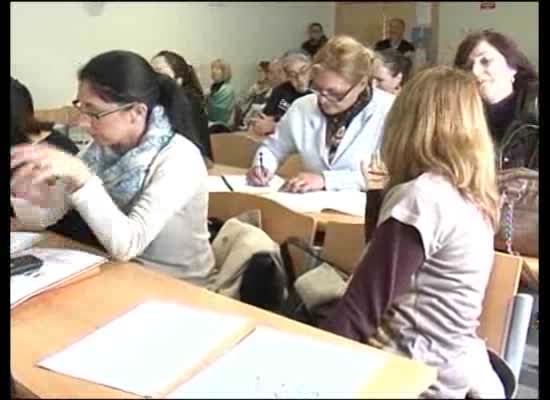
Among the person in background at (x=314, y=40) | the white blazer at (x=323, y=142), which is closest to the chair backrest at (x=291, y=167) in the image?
the white blazer at (x=323, y=142)

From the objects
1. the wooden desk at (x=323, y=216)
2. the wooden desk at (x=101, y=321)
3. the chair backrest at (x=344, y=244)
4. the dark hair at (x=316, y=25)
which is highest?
the dark hair at (x=316, y=25)

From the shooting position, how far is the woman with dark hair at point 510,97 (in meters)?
0.64

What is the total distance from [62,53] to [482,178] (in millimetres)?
378

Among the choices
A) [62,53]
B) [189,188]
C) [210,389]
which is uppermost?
[62,53]

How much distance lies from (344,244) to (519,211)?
0.53ft

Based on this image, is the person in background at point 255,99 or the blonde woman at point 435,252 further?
the person in background at point 255,99

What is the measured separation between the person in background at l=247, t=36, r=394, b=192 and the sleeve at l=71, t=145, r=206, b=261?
0.29 feet

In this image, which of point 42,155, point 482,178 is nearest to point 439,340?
point 482,178

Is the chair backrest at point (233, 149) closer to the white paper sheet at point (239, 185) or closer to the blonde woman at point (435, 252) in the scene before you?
the white paper sheet at point (239, 185)

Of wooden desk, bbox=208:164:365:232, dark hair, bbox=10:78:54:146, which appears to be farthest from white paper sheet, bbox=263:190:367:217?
dark hair, bbox=10:78:54:146

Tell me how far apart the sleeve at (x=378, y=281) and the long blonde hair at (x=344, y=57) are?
0.16m

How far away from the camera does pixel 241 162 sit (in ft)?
2.31

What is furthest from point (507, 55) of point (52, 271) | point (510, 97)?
point (52, 271)

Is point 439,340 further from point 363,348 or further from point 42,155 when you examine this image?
point 42,155
